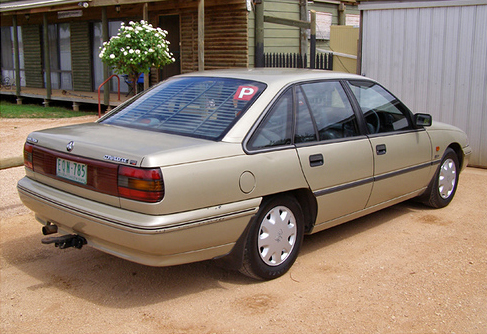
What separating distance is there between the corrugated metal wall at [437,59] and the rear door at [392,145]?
125 inches

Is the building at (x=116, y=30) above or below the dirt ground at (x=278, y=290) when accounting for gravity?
above

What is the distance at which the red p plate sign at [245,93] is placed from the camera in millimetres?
4391

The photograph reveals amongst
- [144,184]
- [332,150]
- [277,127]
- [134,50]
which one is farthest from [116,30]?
[144,184]

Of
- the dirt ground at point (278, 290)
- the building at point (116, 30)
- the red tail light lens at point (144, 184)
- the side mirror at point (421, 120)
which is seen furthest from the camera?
the building at point (116, 30)

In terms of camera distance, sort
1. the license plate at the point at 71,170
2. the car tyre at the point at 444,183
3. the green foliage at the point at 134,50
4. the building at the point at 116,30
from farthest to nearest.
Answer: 1. the building at the point at 116,30
2. the green foliage at the point at 134,50
3. the car tyre at the point at 444,183
4. the license plate at the point at 71,170

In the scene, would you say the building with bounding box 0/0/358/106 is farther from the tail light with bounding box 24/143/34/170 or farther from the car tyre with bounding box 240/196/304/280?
the car tyre with bounding box 240/196/304/280

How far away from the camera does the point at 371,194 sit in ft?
16.8

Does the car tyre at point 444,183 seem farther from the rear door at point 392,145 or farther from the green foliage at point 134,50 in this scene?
the green foliage at point 134,50

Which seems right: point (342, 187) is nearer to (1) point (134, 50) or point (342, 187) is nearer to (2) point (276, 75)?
(2) point (276, 75)

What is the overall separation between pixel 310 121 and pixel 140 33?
234 inches

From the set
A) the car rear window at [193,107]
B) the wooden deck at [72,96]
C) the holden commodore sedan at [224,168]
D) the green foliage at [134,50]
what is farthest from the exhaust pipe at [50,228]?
the wooden deck at [72,96]

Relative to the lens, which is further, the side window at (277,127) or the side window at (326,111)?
the side window at (326,111)

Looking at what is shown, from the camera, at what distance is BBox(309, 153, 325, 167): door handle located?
4.47 m

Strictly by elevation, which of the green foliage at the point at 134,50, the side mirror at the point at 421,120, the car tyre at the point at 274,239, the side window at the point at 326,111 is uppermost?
the green foliage at the point at 134,50
